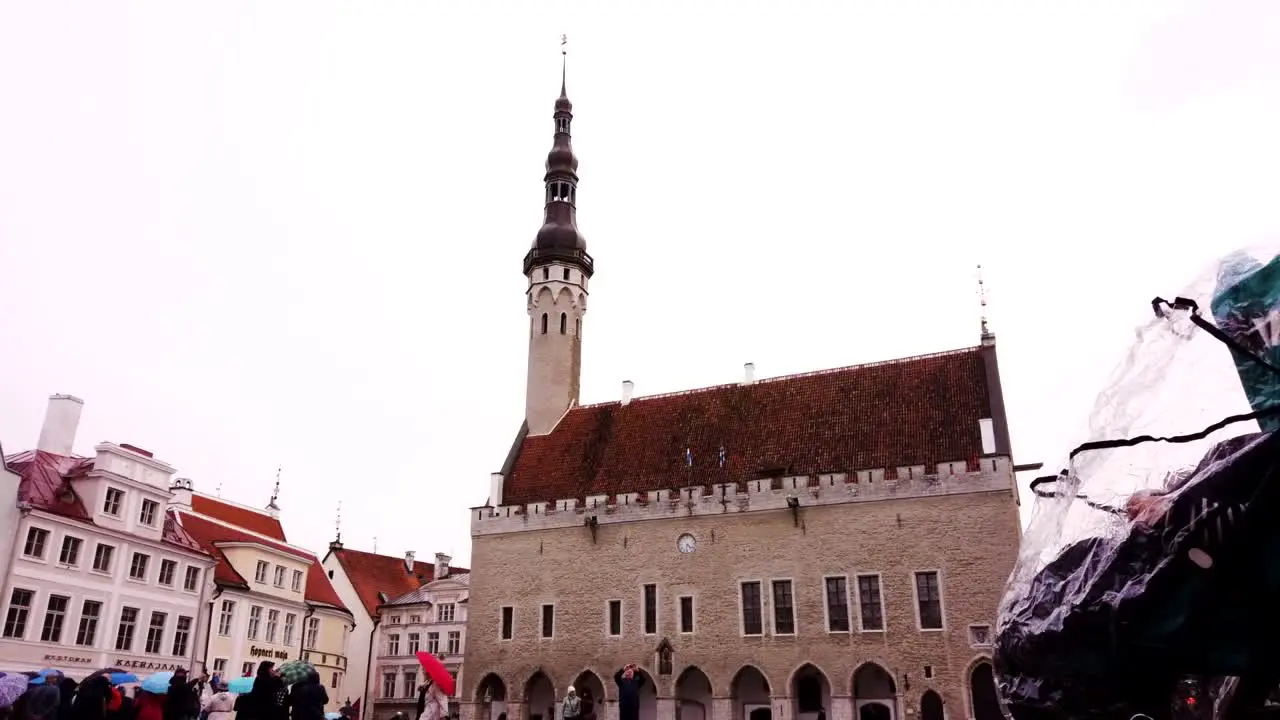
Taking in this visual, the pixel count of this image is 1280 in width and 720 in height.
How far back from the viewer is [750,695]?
Answer: 26734 millimetres

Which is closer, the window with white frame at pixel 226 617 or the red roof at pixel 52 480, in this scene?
the red roof at pixel 52 480

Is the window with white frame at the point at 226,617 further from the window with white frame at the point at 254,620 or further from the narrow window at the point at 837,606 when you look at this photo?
the narrow window at the point at 837,606

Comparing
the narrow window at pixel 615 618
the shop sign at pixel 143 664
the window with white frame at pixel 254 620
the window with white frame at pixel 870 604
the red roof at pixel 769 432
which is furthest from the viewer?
the window with white frame at pixel 254 620

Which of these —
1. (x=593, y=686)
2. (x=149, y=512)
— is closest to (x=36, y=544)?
(x=149, y=512)

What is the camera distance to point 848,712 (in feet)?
80.8

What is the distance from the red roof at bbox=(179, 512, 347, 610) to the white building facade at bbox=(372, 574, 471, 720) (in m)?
4.04

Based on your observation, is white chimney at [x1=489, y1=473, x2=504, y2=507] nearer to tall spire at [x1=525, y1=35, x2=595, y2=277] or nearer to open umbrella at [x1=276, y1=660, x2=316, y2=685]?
tall spire at [x1=525, y1=35, x2=595, y2=277]

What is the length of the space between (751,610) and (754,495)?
3.42 metres

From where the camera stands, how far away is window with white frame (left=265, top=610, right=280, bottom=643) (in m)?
34.5

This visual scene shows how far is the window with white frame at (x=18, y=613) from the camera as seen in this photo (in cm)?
2408

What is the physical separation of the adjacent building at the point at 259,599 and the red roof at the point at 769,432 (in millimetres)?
10359

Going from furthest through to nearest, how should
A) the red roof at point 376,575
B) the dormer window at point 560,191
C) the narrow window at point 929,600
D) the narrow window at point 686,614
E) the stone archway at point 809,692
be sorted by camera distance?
1. the red roof at point 376,575
2. the dormer window at point 560,191
3. the narrow window at point 686,614
4. the stone archway at point 809,692
5. the narrow window at point 929,600

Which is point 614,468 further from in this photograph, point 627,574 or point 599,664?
point 599,664

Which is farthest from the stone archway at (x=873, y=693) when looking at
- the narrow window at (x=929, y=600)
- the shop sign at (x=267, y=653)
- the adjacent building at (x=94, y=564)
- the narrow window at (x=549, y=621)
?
the shop sign at (x=267, y=653)
